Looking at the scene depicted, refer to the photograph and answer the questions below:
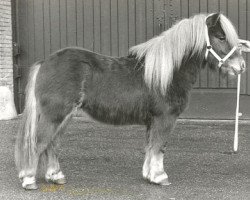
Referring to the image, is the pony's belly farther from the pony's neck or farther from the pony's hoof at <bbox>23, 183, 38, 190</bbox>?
the pony's hoof at <bbox>23, 183, 38, 190</bbox>

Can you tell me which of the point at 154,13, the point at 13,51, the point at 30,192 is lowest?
the point at 30,192

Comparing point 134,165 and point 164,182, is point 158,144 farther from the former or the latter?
point 134,165

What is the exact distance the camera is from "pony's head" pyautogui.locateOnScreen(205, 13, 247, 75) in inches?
220

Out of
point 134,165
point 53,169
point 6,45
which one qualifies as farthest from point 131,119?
point 6,45

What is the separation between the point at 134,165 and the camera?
6734 millimetres

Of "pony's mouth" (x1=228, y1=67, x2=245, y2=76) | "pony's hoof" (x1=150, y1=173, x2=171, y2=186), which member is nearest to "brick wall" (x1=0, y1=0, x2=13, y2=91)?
"pony's hoof" (x1=150, y1=173, x2=171, y2=186)

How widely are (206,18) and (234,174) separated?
186 cm

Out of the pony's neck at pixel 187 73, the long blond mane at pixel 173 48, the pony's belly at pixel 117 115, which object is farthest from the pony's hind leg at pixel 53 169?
the pony's neck at pixel 187 73

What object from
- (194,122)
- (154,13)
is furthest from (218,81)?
(154,13)

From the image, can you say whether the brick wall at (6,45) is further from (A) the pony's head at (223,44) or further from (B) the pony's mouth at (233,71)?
(B) the pony's mouth at (233,71)

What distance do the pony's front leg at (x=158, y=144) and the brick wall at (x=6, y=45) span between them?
4.98m

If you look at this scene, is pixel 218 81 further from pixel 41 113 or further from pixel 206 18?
pixel 41 113

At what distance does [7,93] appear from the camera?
9.94m

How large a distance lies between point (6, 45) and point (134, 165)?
4452mm
